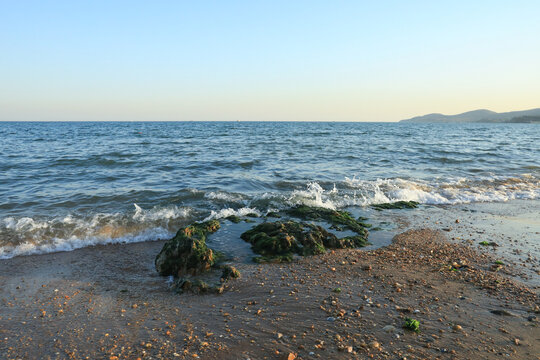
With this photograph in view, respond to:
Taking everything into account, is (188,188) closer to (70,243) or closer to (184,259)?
(70,243)

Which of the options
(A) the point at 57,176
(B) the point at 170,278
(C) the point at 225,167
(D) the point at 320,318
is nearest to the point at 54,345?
(B) the point at 170,278

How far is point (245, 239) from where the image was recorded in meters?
8.27

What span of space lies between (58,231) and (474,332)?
29.9 ft

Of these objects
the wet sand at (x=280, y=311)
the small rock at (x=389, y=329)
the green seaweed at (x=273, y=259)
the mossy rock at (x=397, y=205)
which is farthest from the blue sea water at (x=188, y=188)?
the small rock at (x=389, y=329)

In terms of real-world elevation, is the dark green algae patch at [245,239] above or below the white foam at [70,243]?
above

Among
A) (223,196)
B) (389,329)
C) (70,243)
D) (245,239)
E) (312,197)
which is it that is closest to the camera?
(389,329)

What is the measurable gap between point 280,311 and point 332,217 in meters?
5.41

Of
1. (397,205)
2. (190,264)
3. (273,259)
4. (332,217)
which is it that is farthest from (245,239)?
(397,205)

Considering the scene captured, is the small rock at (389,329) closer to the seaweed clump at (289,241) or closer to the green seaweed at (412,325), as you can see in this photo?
the green seaweed at (412,325)

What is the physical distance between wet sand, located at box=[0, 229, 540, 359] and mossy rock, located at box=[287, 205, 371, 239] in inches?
82.7

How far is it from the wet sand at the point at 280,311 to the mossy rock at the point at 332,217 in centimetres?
210

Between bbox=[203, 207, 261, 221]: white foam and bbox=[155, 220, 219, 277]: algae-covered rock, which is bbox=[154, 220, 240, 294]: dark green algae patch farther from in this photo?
bbox=[203, 207, 261, 221]: white foam

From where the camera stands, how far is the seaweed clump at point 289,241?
7.29 meters

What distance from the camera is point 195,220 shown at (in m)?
10.1
